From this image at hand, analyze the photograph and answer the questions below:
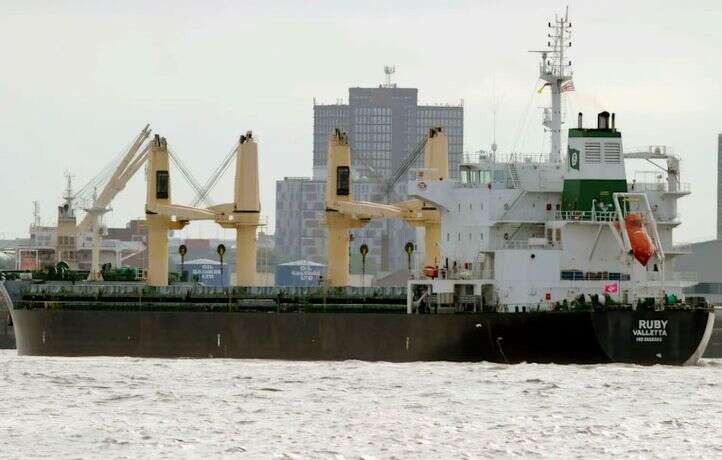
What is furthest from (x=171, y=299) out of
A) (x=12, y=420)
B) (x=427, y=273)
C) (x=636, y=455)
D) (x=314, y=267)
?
(x=314, y=267)

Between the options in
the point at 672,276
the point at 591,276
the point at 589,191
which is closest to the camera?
the point at 591,276

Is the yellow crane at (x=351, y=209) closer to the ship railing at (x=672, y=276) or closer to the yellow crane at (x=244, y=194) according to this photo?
the yellow crane at (x=244, y=194)

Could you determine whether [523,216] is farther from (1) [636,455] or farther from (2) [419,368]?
(1) [636,455]

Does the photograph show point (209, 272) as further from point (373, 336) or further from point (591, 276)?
point (591, 276)

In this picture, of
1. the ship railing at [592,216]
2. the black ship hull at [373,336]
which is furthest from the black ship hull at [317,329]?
the ship railing at [592,216]

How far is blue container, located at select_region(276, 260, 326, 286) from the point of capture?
443ft

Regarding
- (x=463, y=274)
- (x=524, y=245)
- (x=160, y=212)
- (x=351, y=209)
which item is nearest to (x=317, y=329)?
(x=463, y=274)

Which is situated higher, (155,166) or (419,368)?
(155,166)

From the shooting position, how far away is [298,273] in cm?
13825

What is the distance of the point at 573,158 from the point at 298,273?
246 feet

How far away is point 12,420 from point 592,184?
25477mm

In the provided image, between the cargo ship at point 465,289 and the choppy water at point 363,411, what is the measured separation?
1.28 meters

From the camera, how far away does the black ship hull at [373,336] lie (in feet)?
199

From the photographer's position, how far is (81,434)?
139ft
